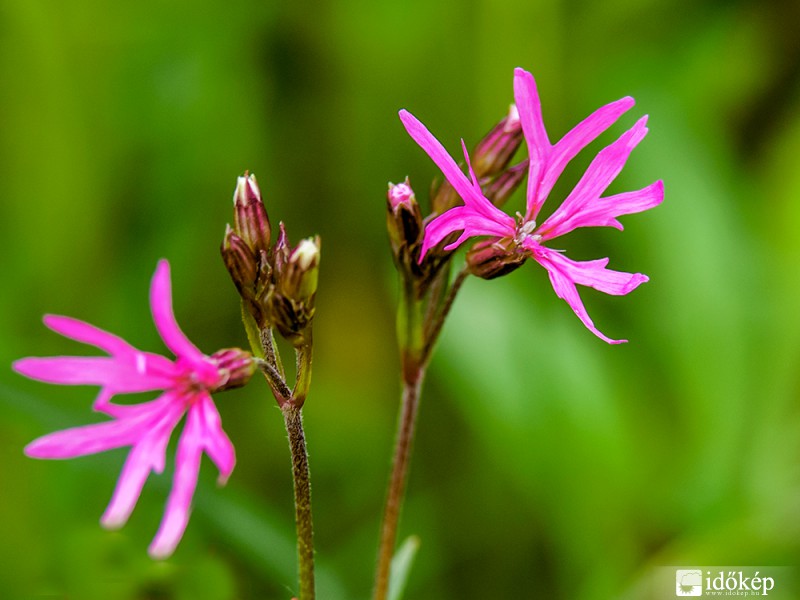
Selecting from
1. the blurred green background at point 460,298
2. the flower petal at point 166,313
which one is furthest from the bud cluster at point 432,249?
the blurred green background at point 460,298

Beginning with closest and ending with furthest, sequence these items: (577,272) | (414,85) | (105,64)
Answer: (577,272), (105,64), (414,85)

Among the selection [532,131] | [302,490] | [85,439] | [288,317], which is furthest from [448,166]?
[85,439]

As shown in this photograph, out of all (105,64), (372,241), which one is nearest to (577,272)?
(372,241)

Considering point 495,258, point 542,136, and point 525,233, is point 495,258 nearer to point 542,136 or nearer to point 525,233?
point 525,233

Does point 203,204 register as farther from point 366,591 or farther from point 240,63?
point 366,591

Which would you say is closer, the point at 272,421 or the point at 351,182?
the point at 272,421

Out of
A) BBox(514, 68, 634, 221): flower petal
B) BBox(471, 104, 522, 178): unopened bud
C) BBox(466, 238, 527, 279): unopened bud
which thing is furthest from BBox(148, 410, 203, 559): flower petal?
BBox(471, 104, 522, 178): unopened bud
